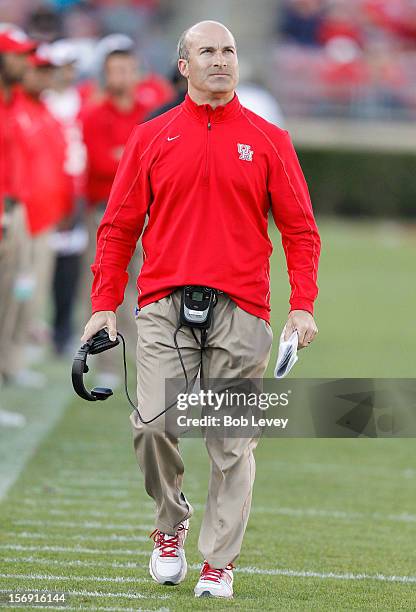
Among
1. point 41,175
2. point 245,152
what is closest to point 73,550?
point 245,152

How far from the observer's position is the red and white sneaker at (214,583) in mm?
5371

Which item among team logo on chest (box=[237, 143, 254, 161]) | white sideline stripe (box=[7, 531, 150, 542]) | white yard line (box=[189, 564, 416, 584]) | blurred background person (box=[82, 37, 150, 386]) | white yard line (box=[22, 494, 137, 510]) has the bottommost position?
white yard line (box=[22, 494, 137, 510])

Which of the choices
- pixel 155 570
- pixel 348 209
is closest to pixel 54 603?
pixel 155 570

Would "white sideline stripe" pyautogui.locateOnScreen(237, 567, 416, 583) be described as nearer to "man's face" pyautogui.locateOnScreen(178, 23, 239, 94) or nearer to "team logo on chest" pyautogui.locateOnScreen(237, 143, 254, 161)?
"team logo on chest" pyautogui.locateOnScreen(237, 143, 254, 161)

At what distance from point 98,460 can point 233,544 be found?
326cm

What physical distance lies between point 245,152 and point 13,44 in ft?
13.6

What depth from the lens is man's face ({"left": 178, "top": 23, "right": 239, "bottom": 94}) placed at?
5.36m

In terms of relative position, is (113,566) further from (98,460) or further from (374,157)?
(374,157)

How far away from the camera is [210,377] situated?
18.0 ft

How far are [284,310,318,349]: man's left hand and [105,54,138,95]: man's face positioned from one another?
5884 mm

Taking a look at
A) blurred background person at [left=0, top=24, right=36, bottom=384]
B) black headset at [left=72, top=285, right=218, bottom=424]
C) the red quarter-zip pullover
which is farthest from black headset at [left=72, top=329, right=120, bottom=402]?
blurred background person at [left=0, top=24, right=36, bottom=384]

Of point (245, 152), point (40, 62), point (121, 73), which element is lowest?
point (121, 73)

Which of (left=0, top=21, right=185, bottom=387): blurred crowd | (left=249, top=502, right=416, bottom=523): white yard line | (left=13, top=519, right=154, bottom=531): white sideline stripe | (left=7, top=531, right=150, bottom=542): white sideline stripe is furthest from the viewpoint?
(left=0, top=21, right=185, bottom=387): blurred crowd

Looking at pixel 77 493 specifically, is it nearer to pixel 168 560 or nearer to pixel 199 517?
pixel 199 517
